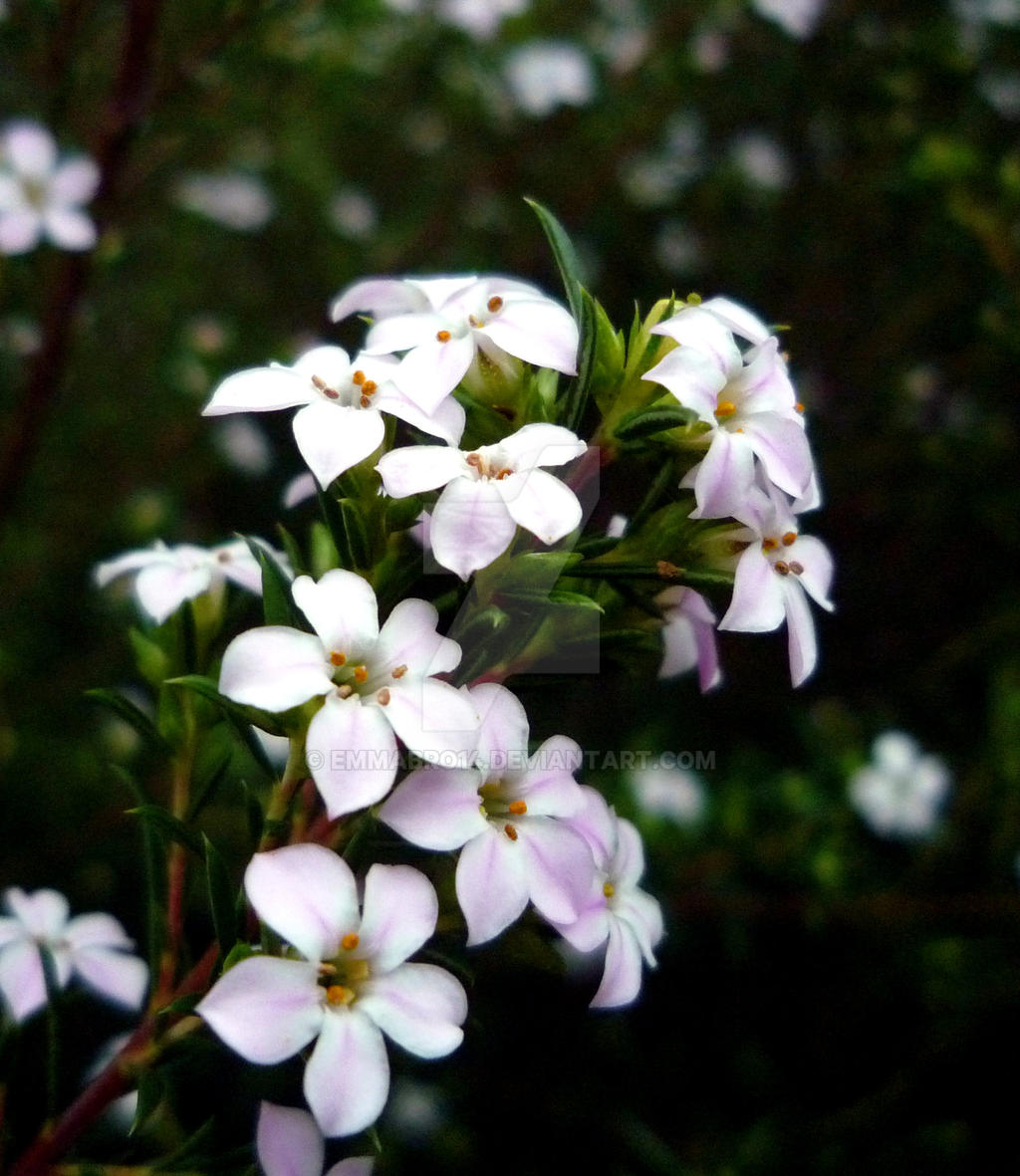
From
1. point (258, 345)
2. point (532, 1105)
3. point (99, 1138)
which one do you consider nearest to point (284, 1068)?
point (99, 1138)

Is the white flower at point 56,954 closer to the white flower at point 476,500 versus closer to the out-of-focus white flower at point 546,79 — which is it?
the white flower at point 476,500

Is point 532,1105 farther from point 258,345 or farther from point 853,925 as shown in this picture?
point 258,345

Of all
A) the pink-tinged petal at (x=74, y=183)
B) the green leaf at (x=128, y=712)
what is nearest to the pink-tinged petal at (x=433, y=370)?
the green leaf at (x=128, y=712)

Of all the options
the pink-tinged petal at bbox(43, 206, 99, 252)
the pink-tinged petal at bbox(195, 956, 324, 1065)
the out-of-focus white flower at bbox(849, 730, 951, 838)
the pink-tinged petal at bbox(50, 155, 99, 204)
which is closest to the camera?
the pink-tinged petal at bbox(195, 956, 324, 1065)

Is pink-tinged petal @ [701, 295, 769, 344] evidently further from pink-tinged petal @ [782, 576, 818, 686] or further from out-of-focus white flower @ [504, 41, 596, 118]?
out-of-focus white flower @ [504, 41, 596, 118]

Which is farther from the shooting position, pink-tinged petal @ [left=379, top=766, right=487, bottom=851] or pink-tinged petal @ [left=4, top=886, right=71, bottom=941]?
pink-tinged petal @ [left=4, top=886, right=71, bottom=941]

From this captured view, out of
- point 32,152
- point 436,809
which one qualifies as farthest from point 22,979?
point 32,152

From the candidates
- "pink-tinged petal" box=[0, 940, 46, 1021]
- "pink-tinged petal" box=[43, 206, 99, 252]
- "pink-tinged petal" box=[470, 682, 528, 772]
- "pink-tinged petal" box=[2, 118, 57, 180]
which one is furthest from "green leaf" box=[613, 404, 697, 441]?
"pink-tinged petal" box=[2, 118, 57, 180]
